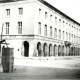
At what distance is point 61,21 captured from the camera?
147ft

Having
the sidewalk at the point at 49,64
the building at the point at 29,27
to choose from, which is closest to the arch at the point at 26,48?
the building at the point at 29,27

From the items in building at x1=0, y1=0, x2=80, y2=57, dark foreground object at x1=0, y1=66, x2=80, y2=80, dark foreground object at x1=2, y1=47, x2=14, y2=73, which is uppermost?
building at x1=0, y1=0, x2=80, y2=57

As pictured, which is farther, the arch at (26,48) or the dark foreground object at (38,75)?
the arch at (26,48)

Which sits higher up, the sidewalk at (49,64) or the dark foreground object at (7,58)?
the dark foreground object at (7,58)

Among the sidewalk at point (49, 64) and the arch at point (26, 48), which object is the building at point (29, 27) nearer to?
the arch at point (26, 48)

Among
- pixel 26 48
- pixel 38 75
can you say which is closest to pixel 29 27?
pixel 26 48

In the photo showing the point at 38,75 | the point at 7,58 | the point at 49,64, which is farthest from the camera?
the point at 49,64

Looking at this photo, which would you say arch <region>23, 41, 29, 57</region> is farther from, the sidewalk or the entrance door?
the sidewalk

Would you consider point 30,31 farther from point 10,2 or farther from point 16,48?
point 10,2

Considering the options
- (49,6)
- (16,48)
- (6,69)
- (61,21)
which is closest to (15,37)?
(16,48)

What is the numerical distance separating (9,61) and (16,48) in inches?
950

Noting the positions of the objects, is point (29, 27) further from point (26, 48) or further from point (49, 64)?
point (49, 64)

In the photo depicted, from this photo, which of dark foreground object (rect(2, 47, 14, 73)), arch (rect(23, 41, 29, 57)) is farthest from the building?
dark foreground object (rect(2, 47, 14, 73))

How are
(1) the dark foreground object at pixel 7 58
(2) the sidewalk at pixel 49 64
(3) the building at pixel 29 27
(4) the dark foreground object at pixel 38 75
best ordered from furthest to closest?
(3) the building at pixel 29 27 → (2) the sidewalk at pixel 49 64 → (1) the dark foreground object at pixel 7 58 → (4) the dark foreground object at pixel 38 75
